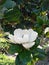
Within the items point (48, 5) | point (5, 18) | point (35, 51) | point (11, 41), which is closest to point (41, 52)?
point (35, 51)

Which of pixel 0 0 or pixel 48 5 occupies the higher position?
pixel 48 5

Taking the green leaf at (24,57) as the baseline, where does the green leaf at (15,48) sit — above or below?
above

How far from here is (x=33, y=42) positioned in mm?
978

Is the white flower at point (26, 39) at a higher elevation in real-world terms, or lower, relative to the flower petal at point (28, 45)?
higher

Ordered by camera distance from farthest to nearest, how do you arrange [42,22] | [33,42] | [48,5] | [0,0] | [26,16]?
1. [26,16]
2. [48,5]
3. [42,22]
4. [0,0]
5. [33,42]

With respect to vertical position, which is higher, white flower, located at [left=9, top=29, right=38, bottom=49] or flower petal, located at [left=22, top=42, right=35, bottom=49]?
white flower, located at [left=9, top=29, right=38, bottom=49]

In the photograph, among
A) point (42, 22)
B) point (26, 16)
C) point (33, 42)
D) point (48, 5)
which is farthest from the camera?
point (26, 16)

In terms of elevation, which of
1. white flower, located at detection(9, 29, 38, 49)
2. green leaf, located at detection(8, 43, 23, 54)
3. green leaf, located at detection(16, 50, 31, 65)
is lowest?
green leaf, located at detection(16, 50, 31, 65)

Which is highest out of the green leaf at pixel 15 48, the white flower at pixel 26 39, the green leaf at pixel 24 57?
the white flower at pixel 26 39

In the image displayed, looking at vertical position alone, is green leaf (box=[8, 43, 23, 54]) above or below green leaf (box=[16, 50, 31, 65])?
above

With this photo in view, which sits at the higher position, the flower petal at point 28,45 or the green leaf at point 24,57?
the flower petal at point 28,45

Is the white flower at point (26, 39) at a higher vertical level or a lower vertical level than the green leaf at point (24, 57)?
higher

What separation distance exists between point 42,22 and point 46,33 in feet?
0.31

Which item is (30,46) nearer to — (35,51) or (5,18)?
(35,51)
